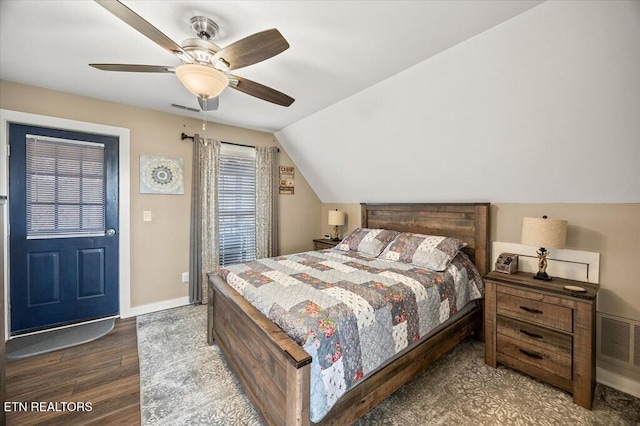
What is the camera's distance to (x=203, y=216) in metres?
3.53

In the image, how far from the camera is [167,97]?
9.42ft

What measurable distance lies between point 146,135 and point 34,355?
96.0 inches

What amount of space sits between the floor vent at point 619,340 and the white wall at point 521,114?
37.3 inches

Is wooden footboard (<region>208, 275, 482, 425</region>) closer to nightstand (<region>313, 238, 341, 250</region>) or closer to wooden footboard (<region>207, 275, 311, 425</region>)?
wooden footboard (<region>207, 275, 311, 425</region>)

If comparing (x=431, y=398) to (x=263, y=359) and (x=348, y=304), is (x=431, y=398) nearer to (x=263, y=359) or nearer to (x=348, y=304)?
(x=348, y=304)

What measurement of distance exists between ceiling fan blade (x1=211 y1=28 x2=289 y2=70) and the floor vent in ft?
10.1

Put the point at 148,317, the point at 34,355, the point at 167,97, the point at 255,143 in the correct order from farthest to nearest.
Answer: the point at 255,143 < the point at 148,317 < the point at 167,97 < the point at 34,355

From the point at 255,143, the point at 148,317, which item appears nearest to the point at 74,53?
the point at 255,143

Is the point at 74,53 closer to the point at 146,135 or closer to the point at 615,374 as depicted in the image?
the point at 146,135

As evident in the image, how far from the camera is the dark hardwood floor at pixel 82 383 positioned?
168cm

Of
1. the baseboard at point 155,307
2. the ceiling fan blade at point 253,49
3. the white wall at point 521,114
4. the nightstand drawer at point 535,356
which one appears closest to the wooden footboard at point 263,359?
the baseboard at point 155,307

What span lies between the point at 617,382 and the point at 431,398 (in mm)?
1467

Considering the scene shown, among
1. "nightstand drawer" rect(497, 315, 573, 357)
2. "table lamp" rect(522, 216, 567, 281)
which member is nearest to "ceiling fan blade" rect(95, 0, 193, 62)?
"table lamp" rect(522, 216, 567, 281)

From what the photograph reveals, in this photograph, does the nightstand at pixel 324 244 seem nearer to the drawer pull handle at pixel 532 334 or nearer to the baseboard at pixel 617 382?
the drawer pull handle at pixel 532 334
